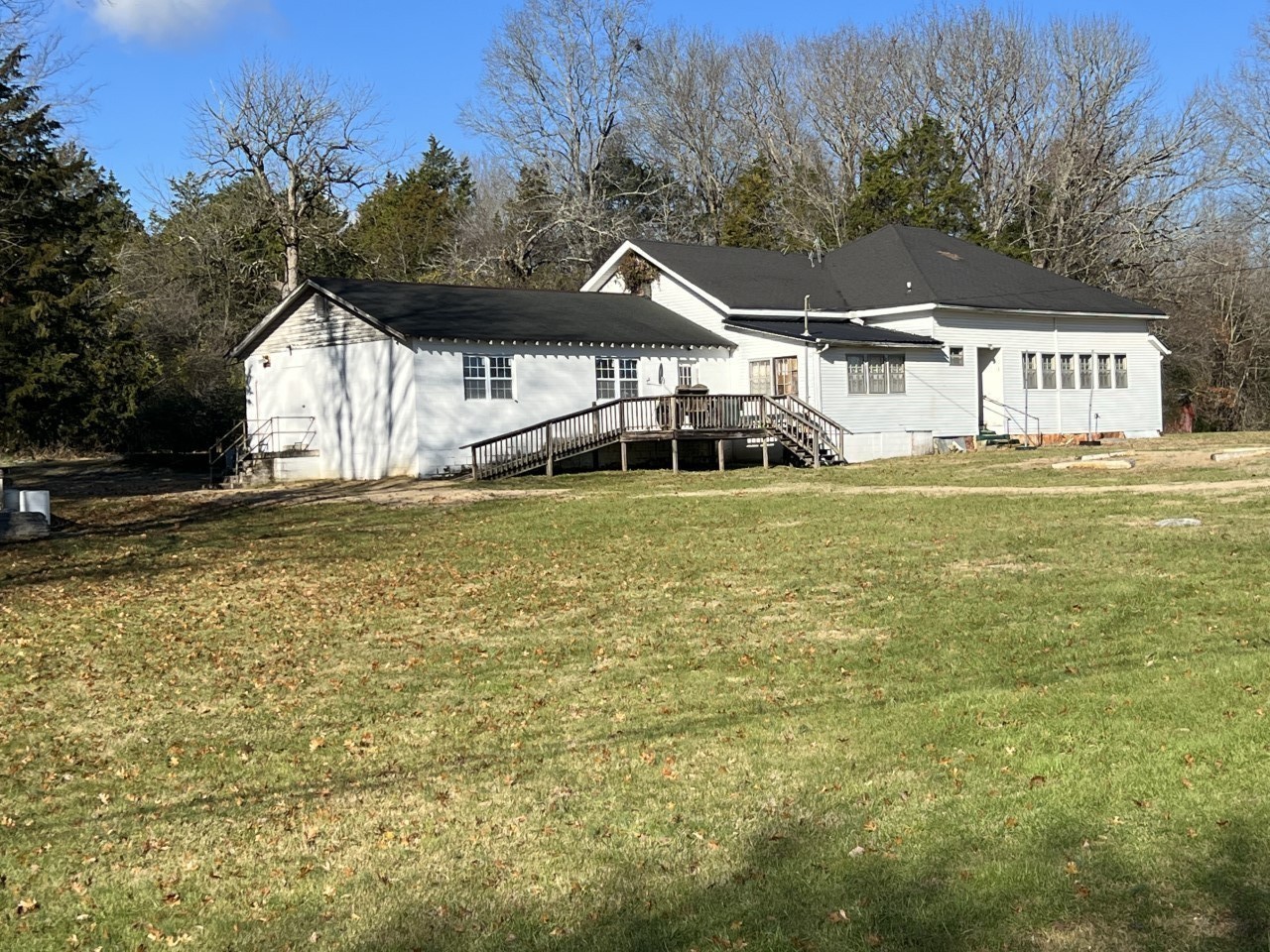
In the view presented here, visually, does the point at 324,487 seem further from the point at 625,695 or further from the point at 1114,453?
the point at 625,695

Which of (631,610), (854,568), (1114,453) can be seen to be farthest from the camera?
(1114,453)

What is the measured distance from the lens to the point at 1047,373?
37188 millimetres

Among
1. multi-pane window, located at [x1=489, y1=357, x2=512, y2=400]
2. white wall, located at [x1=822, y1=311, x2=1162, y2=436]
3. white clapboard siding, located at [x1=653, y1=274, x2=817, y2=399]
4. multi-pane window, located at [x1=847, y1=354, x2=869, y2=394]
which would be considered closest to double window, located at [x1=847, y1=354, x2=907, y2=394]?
multi-pane window, located at [x1=847, y1=354, x2=869, y2=394]

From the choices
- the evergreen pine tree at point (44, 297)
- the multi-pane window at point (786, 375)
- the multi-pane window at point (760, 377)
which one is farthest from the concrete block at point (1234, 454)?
the evergreen pine tree at point (44, 297)

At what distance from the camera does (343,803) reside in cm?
692

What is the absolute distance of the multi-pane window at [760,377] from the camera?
33.3m

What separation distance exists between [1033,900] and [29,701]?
7.41m

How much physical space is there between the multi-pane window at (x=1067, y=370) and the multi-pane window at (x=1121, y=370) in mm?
1860

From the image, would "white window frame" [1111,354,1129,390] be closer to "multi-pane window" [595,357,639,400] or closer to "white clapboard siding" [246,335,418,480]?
"multi-pane window" [595,357,639,400]

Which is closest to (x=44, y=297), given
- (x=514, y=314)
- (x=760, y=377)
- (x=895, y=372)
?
(x=514, y=314)

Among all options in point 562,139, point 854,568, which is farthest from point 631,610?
point 562,139

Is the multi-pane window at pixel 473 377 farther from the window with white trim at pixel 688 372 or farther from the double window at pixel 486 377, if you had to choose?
the window with white trim at pixel 688 372

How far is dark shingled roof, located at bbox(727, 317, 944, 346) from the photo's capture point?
3238 centimetres

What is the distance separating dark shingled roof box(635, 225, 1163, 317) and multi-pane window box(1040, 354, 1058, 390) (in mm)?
1428
